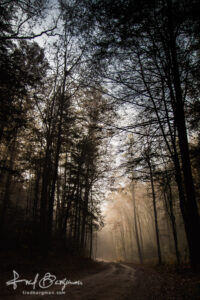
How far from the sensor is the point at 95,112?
5688 mm

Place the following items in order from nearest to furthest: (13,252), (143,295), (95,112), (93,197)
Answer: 1. (143,295)
2. (95,112)
3. (13,252)
4. (93,197)

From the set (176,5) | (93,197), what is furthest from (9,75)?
(93,197)

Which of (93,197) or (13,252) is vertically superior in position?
(93,197)

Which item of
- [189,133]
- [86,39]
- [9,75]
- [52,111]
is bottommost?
[189,133]

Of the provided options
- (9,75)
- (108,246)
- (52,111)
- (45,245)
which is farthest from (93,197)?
(108,246)

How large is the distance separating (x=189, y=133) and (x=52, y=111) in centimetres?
1009

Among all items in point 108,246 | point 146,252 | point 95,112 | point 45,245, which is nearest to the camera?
point 95,112

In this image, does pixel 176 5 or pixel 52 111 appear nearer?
pixel 176 5

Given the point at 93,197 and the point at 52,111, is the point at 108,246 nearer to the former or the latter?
the point at 93,197
